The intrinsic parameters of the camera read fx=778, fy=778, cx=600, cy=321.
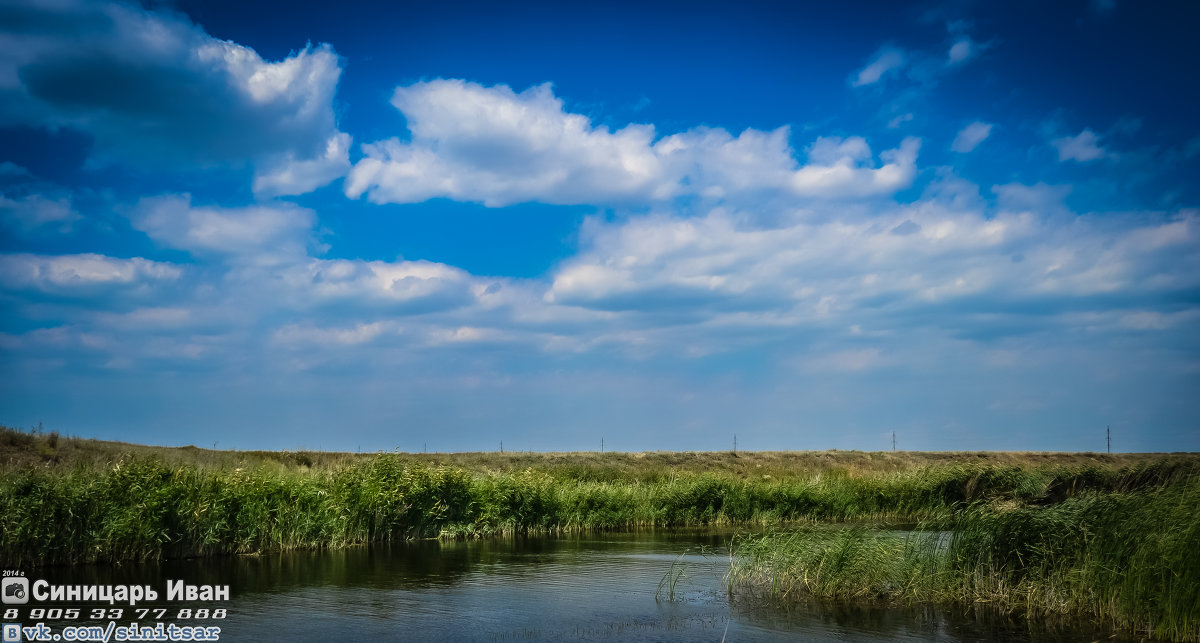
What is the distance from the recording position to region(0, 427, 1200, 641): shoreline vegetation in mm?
13164

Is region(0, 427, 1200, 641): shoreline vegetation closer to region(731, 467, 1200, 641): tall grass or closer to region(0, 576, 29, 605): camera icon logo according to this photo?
region(731, 467, 1200, 641): tall grass

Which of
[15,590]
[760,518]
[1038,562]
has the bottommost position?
[760,518]

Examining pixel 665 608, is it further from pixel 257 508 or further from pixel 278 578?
pixel 257 508

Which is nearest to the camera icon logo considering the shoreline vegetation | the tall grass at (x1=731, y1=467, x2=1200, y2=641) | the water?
the water

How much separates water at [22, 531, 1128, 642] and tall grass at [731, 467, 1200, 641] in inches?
28.0

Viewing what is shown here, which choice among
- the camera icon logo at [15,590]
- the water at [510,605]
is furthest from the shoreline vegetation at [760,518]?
the camera icon logo at [15,590]

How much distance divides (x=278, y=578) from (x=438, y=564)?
163 inches

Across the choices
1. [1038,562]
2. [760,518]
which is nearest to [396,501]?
[760,518]

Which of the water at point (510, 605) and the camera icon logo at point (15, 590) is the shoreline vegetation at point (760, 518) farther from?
the camera icon logo at point (15, 590)

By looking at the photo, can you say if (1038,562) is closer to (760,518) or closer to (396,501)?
(760,518)

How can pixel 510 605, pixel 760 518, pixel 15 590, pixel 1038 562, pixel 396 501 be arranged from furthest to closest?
1. pixel 760 518
2. pixel 396 501
3. pixel 15 590
4. pixel 510 605
5. pixel 1038 562

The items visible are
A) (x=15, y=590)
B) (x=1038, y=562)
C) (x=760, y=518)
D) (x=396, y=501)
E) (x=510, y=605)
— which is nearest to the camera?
(x=1038, y=562)

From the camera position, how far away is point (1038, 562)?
14391 millimetres

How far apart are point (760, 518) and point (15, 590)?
2473 cm
